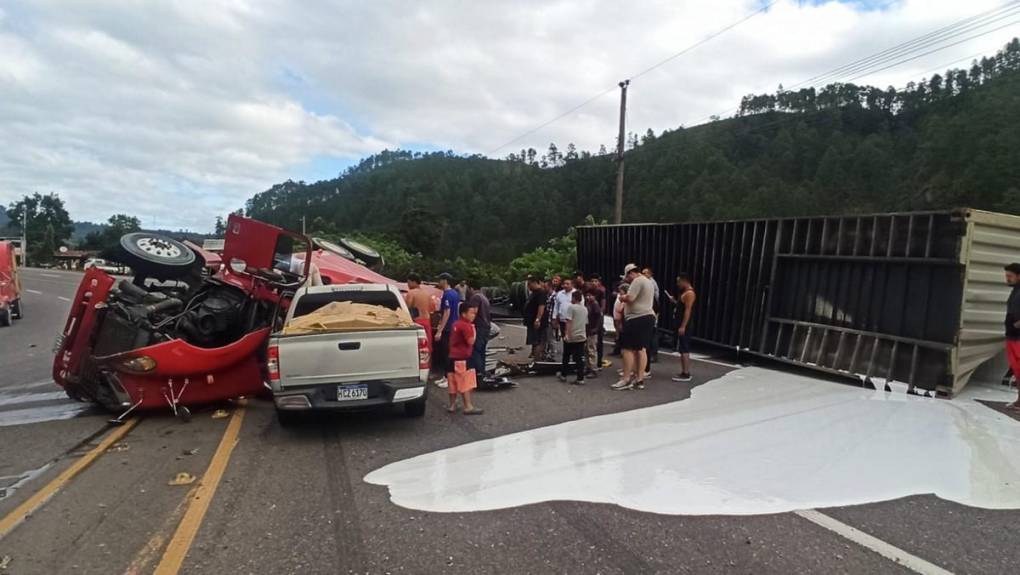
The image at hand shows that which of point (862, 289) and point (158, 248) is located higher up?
point (158, 248)

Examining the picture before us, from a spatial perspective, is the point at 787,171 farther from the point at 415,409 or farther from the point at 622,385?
the point at 415,409

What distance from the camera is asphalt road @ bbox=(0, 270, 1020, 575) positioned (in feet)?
12.0

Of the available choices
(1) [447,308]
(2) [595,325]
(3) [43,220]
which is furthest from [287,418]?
(3) [43,220]

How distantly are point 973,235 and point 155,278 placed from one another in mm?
10280

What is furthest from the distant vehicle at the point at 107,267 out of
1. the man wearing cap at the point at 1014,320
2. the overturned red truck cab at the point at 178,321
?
the man wearing cap at the point at 1014,320

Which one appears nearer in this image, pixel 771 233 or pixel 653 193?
pixel 771 233

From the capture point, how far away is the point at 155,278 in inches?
330

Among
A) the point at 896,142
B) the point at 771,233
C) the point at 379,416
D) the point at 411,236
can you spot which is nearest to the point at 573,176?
the point at 411,236

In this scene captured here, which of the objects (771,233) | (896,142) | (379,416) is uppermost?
(896,142)

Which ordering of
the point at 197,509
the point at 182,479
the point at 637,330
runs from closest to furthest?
the point at 197,509 < the point at 182,479 < the point at 637,330

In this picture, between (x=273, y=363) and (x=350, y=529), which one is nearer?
(x=350, y=529)

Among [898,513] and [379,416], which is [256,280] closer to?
[379,416]

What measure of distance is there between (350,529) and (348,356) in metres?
2.54

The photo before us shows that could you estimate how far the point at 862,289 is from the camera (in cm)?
918
